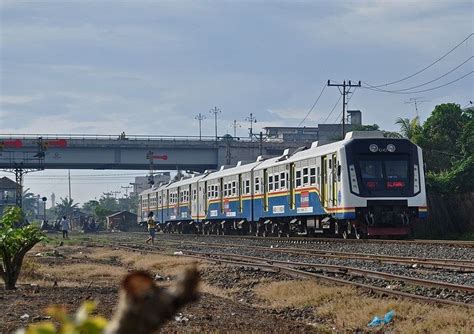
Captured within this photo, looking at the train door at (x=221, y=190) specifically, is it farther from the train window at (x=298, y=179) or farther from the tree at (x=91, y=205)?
the tree at (x=91, y=205)

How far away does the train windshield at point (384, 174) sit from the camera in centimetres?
2370

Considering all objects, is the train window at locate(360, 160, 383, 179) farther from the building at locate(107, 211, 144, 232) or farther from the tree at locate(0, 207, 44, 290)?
the building at locate(107, 211, 144, 232)

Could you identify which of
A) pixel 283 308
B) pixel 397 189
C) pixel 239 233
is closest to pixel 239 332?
pixel 283 308

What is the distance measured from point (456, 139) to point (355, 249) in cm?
2819

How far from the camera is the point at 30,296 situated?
11258mm

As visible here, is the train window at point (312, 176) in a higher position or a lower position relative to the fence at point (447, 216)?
higher

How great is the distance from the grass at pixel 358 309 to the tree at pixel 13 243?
3.84 metres

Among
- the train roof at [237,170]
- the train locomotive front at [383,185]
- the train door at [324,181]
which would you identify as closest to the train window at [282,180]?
the train door at [324,181]

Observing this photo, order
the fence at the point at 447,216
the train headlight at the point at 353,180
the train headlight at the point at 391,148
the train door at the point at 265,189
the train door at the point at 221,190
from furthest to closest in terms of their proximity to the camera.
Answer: the train door at the point at 221,190 < the train door at the point at 265,189 < the fence at the point at 447,216 < the train headlight at the point at 391,148 < the train headlight at the point at 353,180

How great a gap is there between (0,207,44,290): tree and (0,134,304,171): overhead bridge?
54728 mm

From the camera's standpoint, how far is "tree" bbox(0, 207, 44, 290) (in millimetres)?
12562

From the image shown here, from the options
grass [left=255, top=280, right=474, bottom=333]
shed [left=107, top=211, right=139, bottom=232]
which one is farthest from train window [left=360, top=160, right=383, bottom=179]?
shed [left=107, top=211, right=139, bottom=232]

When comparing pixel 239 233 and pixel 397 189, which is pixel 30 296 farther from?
pixel 239 233

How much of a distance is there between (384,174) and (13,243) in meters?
13.6
